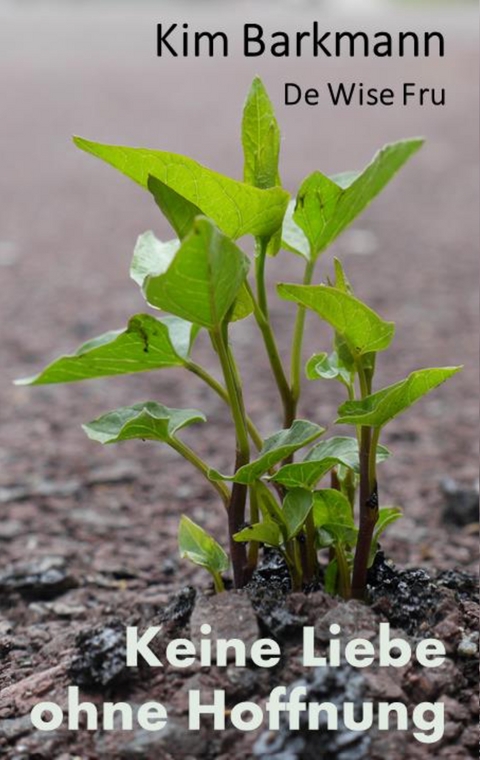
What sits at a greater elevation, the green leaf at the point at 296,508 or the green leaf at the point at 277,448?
the green leaf at the point at 277,448

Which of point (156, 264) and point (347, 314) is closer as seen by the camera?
point (347, 314)

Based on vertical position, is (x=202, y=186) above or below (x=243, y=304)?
above

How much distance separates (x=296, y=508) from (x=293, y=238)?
0.30 metres

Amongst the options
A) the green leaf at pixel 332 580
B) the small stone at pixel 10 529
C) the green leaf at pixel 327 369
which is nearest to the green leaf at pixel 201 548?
the green leaf at pixel 332 580

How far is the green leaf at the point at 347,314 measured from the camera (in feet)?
3.00

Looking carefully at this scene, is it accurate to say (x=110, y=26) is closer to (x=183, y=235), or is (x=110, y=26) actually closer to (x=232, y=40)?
(x=232, y=40)

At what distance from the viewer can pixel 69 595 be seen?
1576 millimetres

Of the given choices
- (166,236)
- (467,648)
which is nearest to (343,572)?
(467,648)

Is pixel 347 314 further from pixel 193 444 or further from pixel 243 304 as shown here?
pixel 193 444

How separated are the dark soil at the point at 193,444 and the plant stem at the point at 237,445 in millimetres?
33

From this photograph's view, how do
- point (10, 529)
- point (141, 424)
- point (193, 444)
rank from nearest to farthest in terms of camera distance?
point (141, 424) → point (10, 529) → point (193, 444)

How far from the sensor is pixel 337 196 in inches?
40.2

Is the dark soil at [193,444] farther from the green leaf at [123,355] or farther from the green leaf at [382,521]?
the green leaf at [123,355]
